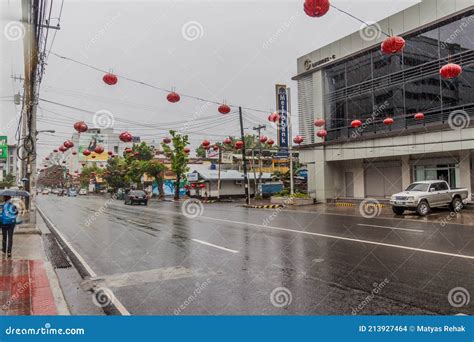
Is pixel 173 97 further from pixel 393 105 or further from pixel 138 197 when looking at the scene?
pixel 138 197

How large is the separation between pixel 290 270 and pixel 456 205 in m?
16.4

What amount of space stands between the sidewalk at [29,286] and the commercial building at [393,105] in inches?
858

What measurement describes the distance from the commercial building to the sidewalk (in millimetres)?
21802

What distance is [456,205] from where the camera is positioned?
65.8ft

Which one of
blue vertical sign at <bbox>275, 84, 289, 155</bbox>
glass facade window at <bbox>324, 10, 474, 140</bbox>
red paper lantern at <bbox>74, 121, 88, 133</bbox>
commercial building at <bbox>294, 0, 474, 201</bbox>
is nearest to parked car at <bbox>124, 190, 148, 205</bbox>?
blue vertical sign at <bbox>275, 84, 289, 155</bbox>

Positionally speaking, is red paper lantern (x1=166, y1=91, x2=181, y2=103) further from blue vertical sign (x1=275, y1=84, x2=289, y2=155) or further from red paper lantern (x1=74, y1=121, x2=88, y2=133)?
blue vertical sign (x1=275, y1=84, x2=289, y2=155)

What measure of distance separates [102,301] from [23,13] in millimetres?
7653

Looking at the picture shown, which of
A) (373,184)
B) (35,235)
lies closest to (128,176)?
(373,184)

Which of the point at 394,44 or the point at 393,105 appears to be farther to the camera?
the point at 393,105

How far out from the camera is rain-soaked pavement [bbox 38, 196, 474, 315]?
5.62 meters

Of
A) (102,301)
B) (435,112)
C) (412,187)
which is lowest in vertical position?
(102,301)

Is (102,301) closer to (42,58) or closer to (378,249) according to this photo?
(378,249)

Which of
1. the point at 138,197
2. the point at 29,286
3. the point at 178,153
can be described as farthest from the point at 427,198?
the point at 178,153

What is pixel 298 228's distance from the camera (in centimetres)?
1445
